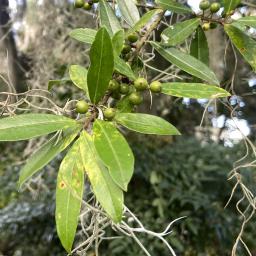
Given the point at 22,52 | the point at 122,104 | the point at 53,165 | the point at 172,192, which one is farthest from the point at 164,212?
the point at 122,104

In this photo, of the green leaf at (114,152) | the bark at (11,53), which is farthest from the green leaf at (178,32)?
the bark at (11,53)

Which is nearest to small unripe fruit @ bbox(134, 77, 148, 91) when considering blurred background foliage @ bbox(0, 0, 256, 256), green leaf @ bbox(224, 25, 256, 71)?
green leaf @ bbox(224, 25, 256, 71)

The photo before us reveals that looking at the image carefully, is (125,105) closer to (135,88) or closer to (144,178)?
(135,88)

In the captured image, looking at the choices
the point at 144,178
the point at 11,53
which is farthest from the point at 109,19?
the point at 11,53

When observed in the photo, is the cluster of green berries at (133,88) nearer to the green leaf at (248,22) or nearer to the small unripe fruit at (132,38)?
the small unripe fruit at (132,38)

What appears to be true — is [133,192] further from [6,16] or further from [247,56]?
[247,56]

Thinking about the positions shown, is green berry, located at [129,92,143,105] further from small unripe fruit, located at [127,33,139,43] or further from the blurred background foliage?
the blurred background foliage
